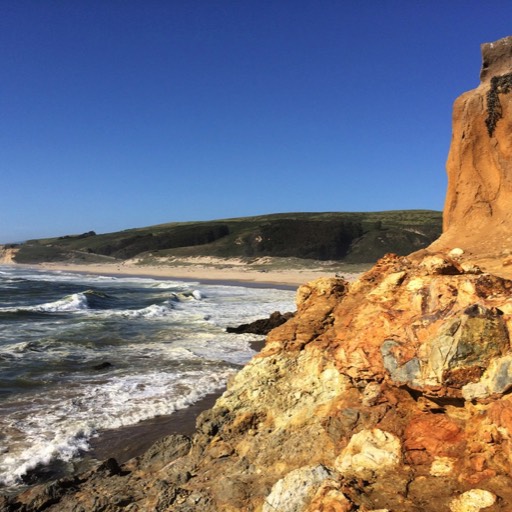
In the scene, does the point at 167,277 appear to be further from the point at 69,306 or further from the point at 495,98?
the point at 495,98

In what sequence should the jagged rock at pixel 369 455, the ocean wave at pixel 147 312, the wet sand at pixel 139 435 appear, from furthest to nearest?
the ocean wave at pixel 147 312
the wet sand at pixel 139 435
the jagged rock at pixel 369 455

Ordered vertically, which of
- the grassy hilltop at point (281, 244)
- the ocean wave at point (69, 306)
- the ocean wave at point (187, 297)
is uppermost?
the grassy hilltop at point (281, 244)

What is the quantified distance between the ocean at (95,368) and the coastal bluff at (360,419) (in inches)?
113

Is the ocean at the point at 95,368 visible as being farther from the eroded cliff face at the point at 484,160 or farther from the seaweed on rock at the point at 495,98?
the seaweed on rock at the point at 495,98

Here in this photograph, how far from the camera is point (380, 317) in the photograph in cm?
548

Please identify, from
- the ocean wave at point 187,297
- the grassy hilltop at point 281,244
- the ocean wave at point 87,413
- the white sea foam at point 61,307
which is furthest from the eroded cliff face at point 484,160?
the grassy hilltop at point 281,244

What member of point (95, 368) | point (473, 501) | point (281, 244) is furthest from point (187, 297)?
point (281, 244)

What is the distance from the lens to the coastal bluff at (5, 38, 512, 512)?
164 inches

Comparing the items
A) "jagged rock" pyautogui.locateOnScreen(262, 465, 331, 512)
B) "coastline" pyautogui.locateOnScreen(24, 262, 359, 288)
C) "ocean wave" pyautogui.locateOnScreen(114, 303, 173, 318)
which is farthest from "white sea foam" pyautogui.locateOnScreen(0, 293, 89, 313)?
"jagged rock" pyautogui.locateOnScreen(262, 465, 331, 512)

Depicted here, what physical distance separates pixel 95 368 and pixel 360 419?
10.9 m

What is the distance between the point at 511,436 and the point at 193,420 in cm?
709

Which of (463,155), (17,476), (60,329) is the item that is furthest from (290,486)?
(60,329)

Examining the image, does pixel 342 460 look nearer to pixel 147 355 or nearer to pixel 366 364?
pixel 366 364

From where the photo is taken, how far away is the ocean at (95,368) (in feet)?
29.6
